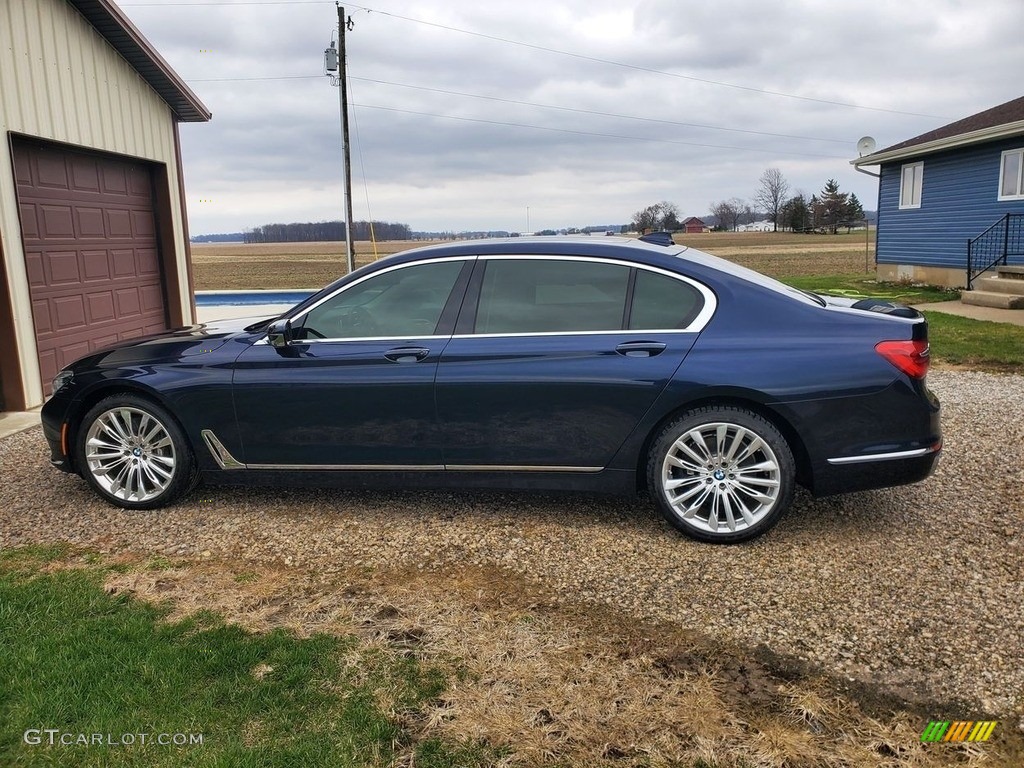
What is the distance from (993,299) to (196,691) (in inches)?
604

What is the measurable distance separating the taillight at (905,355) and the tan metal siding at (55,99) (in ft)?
24.6

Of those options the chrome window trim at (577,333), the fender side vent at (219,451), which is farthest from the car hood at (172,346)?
the chrome window trim at (577,333)

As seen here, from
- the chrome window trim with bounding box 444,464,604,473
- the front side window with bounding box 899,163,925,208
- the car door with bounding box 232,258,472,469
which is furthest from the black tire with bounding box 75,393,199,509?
the front side window with bounding box 899,163,925,208

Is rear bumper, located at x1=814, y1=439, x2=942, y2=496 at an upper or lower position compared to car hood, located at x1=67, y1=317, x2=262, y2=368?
lower

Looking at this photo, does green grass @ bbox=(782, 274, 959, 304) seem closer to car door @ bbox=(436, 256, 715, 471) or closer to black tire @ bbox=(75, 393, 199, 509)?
car door @ bbox=(436, 256, 715, 471)

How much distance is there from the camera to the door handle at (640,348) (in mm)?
4094

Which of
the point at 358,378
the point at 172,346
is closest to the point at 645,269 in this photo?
the point at 358,378

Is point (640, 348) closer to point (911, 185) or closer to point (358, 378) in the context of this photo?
point (358, 378)

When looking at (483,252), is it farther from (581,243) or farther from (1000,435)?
(1000,435)

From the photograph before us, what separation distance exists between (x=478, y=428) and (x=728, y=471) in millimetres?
1319

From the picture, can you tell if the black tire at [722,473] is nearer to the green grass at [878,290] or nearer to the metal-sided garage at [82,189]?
the metal-sided garage at [82,189]

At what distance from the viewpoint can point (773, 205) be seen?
4348 inches

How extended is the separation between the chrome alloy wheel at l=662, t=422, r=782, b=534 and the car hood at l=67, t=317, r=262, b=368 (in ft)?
8.30

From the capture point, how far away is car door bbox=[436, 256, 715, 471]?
4113mm
